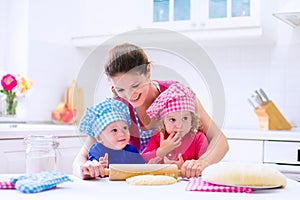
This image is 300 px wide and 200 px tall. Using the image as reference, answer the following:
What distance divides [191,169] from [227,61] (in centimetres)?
216

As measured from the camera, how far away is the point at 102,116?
99 cm

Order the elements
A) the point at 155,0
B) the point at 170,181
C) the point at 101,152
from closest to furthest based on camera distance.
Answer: the point at 170,181 → the point at 101,152 → the point at 155,0

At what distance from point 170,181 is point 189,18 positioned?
2148mm

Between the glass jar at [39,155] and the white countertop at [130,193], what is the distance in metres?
0.15

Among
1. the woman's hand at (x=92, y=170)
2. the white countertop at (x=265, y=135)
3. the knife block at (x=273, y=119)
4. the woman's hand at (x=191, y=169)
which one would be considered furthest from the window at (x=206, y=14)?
the woman's hand at (x=92, y=170)

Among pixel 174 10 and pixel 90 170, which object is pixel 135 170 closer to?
pixel 90 170

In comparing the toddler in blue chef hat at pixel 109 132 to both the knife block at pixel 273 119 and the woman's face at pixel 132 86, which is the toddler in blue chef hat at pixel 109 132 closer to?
the woman's face at pixel 132 86

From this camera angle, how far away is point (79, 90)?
1.04 meters

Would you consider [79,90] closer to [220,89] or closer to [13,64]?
[220,89]

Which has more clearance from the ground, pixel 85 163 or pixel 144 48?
pixel 144 48

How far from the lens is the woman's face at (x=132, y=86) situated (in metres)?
0.98

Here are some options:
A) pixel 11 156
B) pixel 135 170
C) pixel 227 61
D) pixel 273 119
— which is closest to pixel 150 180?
pixel 135 170

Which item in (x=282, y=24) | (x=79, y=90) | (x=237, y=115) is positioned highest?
(x=282, y=24)

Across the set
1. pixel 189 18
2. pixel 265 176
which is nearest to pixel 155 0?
pixel 189 18
